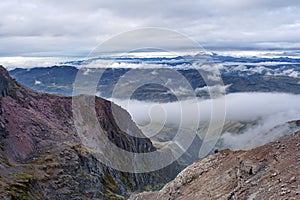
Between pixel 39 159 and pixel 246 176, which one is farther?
pixel 39 159

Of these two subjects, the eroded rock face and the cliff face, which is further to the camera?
the cliff face

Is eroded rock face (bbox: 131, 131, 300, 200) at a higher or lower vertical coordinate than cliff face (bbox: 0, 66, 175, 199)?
higher

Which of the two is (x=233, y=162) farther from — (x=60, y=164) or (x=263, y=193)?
(x=60, y=164)

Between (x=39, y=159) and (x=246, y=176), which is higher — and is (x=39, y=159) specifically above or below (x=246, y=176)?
below

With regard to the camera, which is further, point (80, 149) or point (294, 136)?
point (80, 149)

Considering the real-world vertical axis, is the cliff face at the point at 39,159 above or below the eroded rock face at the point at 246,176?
below

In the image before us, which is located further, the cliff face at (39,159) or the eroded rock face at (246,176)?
the cliff face at (39,159)

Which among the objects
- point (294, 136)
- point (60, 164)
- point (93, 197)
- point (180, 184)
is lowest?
point (93, 197)

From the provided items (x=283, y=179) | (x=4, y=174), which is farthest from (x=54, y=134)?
(x=283, y=179)
